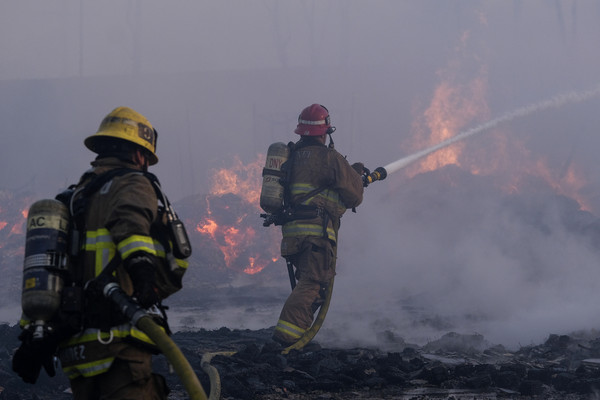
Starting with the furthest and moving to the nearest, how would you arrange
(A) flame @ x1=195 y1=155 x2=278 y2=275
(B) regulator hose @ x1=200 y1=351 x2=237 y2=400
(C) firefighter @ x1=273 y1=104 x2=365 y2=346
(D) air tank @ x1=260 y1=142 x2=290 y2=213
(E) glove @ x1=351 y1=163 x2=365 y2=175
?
(A) flame @ x1=195 y1=155 x2=278 y2=275 < (E) glove @ x1=351 y1=163 x2=365 y2=175 < (D) air tank @ x1=260 y1=142 x2=290 y2=213 < (C) firefighter @ x1=273 y1=104 x2=365 y2=346 < (B) regulator hose @ x1=200 y1=351 x2=237 y2=400

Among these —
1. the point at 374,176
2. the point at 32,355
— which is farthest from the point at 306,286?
the point at 32,355

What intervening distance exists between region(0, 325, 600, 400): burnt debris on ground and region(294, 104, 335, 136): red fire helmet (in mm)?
2589

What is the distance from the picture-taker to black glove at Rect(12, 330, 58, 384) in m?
3.29

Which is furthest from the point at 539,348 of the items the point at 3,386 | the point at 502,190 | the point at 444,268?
the point at 502,190

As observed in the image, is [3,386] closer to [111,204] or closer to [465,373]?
[111,204]

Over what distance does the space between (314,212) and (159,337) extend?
5.05 metres

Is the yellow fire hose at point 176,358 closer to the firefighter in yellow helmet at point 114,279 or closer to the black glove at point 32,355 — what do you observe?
the firefighter in yellow helmet at point 114,279

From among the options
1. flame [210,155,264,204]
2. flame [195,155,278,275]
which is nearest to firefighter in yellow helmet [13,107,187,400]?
flame [195,155,278,275]

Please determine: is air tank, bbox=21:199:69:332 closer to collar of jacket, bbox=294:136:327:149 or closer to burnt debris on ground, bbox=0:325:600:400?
burnt debris on ground, bbox=0:325:600:400

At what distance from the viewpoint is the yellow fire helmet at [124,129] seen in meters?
3.66

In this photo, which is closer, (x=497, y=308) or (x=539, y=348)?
(x=539, y=348)

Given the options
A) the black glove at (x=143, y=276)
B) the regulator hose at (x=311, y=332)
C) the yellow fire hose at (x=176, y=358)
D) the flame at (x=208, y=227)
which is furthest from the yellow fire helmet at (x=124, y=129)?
the flame at (x=208, y=227)

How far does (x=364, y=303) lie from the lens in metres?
15.5

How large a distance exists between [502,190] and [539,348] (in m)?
22.9
